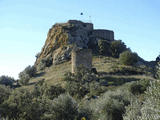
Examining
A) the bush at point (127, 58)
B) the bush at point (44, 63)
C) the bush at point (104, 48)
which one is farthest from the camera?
the bush at point (104, 48)

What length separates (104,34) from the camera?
9238 cm

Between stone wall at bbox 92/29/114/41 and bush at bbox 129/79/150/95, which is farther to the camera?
stone wall at bbox 92/29/114/41

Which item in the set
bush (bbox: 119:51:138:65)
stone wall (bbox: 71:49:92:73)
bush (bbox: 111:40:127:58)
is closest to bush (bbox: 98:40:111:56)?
bush (bbox: 111:40:127:58)

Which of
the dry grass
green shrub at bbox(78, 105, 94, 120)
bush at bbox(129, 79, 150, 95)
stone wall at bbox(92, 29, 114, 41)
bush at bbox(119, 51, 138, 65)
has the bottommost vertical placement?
green shrub at bbox(78, 105, 94, 120)

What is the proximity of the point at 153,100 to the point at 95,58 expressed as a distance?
5923 cm

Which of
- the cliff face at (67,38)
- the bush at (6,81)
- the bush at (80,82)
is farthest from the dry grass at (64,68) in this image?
the bush at (80,82)

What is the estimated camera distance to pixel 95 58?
251 ft

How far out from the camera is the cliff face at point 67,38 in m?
78.6

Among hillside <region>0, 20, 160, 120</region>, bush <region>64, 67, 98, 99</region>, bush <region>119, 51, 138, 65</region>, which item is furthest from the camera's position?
bush <region>119, 51, 138, 65</region>

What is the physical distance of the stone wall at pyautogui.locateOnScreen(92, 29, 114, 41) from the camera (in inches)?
3588

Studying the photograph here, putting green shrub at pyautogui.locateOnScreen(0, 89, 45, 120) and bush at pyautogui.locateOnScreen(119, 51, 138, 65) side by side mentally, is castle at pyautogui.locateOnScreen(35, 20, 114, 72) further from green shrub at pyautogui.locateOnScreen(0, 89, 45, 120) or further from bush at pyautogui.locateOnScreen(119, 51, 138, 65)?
green shrub at pyautogui.locateOnScreen(0, 89, 45, 120)

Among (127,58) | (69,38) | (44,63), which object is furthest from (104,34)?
(44,63)

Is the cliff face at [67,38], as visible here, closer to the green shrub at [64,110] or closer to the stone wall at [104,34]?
the stone wall at [104,34]

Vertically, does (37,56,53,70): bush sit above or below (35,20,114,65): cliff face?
below
